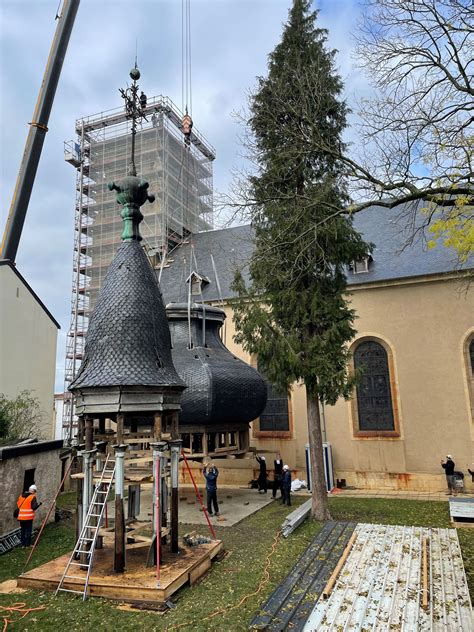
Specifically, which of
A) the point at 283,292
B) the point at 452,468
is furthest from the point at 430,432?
the point at 283,292

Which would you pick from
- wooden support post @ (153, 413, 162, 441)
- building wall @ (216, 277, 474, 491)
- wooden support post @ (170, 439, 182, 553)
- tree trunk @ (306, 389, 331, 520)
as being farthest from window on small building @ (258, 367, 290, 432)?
wooden support post @ (153, 413, 162, 441)

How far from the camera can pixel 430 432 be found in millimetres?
17156

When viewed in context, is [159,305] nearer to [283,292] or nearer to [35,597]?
[283,292]

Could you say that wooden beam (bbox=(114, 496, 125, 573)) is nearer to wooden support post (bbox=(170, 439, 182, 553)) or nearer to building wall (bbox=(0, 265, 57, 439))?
wooden support post (bbox=(170, 439, 182, 553))

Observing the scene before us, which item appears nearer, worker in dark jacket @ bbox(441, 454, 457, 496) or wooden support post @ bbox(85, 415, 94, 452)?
wooden support post @ bbox(85, 415, 94, 452)

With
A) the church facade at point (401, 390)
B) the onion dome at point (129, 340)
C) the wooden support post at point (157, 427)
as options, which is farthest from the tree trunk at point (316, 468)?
the wooden support post at point (157, 427)

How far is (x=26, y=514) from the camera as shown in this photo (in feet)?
33.7

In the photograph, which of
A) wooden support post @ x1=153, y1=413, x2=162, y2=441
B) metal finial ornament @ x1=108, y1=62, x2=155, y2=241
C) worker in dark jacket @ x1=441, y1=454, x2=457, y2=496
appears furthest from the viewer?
worker in dark jacket @ x1=441, y1=454, x2=457, y2=496

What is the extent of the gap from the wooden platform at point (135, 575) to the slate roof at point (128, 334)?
3.12 m

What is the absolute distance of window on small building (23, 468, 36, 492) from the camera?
11.9 m

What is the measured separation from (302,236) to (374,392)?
378 inches

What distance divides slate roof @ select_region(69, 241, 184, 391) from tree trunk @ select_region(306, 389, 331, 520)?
5243 mm

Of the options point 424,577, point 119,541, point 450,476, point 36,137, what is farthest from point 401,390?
point 36,137

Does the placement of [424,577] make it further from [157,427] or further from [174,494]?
[157,427]
